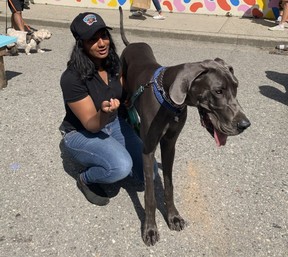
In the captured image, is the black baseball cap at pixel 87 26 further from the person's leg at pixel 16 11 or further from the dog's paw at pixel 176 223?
the person's leg at pixel 16 11

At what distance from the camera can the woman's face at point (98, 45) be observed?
2.77 metres

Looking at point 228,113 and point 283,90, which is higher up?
point 228,113

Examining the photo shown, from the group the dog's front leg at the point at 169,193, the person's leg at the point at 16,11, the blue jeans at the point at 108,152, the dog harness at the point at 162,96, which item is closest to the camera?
the dog harness at the point at 162,96

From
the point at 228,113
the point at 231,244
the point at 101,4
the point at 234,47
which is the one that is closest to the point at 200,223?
the point at 231,244

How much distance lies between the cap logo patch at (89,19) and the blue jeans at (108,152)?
37.1 inches

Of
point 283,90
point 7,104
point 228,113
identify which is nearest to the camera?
point 228,113

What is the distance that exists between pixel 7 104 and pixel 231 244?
349 cm

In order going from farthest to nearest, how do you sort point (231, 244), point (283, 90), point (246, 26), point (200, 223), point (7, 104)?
1. point (246, 26)
2. point (283, 90)
3. point (7, 104)
4. point (200, 223)
5. point (231, 244)

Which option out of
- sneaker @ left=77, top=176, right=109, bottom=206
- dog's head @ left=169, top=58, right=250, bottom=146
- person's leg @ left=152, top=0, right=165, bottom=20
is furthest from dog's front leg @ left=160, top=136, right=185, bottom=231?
person's leg @ left=152, top=0, right=165, bottom=20

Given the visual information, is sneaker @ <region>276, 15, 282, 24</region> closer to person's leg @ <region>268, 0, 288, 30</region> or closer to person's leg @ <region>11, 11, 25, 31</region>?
person's leg @ <region>268, 0, 288, 30</region>

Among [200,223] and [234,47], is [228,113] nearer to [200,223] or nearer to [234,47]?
[200,223]

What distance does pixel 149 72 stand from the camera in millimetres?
3023

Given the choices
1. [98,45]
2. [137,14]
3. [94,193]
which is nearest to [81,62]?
[98,45]

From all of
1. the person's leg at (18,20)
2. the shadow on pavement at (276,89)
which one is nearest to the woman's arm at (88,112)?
the shadow on pavement at (276,89)
